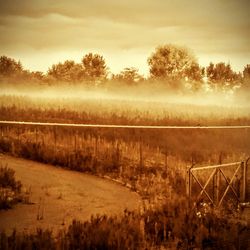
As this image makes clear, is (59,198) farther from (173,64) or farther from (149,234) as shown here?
(173,64)

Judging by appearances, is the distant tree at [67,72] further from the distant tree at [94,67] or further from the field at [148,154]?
the field at [148,154]

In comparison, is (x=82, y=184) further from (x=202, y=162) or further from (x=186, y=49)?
(x=186, y=49)

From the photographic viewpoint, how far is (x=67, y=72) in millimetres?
54531

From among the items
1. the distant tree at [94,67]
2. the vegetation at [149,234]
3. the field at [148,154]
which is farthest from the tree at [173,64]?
the vegetation at [149,234]

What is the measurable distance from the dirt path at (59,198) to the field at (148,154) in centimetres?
49

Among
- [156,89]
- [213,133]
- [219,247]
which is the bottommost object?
[219,247]

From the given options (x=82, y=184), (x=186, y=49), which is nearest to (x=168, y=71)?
(x=186, y=49)

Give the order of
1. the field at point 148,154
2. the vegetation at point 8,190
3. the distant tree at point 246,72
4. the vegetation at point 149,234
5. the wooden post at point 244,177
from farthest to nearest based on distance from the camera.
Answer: the distant tree at point 246,72
the wooden post at point 244,177
the vegetation at point 8,190
the field at point 148,154
the vegetation at point 149,234

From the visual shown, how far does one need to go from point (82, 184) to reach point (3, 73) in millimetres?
45376

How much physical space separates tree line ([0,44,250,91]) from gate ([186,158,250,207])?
35.3 metres

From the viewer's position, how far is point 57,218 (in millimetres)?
7344

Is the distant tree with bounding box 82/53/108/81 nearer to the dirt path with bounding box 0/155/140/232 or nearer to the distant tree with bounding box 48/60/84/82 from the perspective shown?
the distant tree with bounding box 48/60/84/82

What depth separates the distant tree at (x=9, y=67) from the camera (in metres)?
53.1

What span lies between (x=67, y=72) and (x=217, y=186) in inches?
1870
